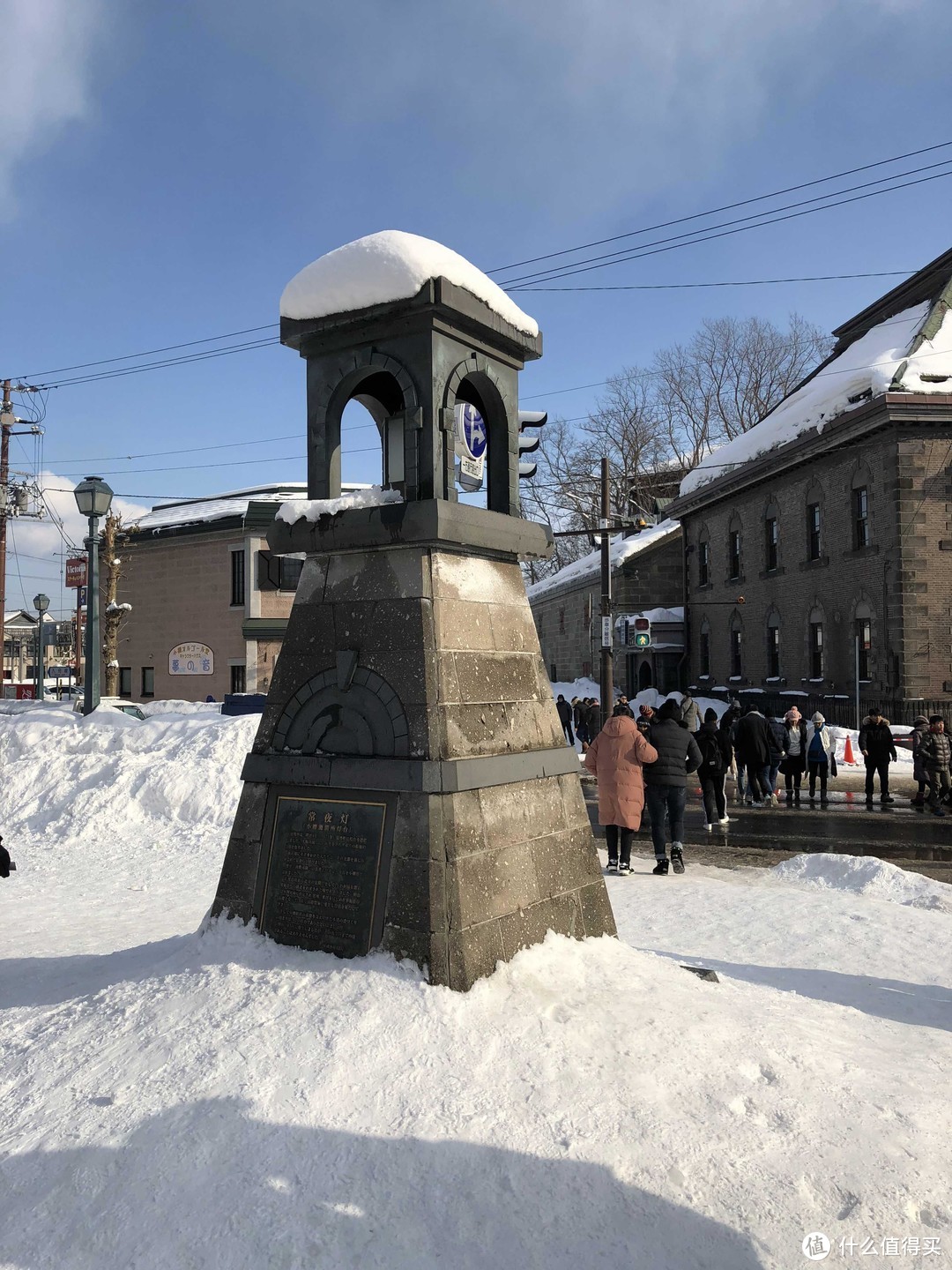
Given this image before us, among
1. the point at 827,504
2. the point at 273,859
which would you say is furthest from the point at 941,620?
the point at 273,859

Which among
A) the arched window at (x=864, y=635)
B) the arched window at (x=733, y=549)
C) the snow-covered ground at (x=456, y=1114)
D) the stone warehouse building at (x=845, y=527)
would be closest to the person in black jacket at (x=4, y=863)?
the snow-covered ground at (x=456, y=1114)

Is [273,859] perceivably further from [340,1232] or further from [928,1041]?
[928,1041]

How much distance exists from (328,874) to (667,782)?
19.6ft

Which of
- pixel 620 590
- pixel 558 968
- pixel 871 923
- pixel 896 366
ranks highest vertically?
pixel 896 366

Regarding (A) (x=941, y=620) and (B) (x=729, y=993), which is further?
(A) (x=941, y=620)

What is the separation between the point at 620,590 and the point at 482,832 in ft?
113

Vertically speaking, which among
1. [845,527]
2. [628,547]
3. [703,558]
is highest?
[628,547]

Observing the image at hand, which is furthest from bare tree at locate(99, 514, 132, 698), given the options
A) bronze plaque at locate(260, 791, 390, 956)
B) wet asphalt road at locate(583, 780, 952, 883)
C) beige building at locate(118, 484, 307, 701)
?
bronze plaque at locate(260, 791, 390, 956)

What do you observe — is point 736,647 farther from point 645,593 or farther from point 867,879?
point 867,879

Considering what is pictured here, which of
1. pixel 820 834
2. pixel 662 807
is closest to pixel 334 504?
pixel 662 807

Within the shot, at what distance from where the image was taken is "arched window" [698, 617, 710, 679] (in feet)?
116

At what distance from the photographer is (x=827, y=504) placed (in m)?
27.5

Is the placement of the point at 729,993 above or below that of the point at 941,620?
below

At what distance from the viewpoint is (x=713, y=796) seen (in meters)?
13.7
